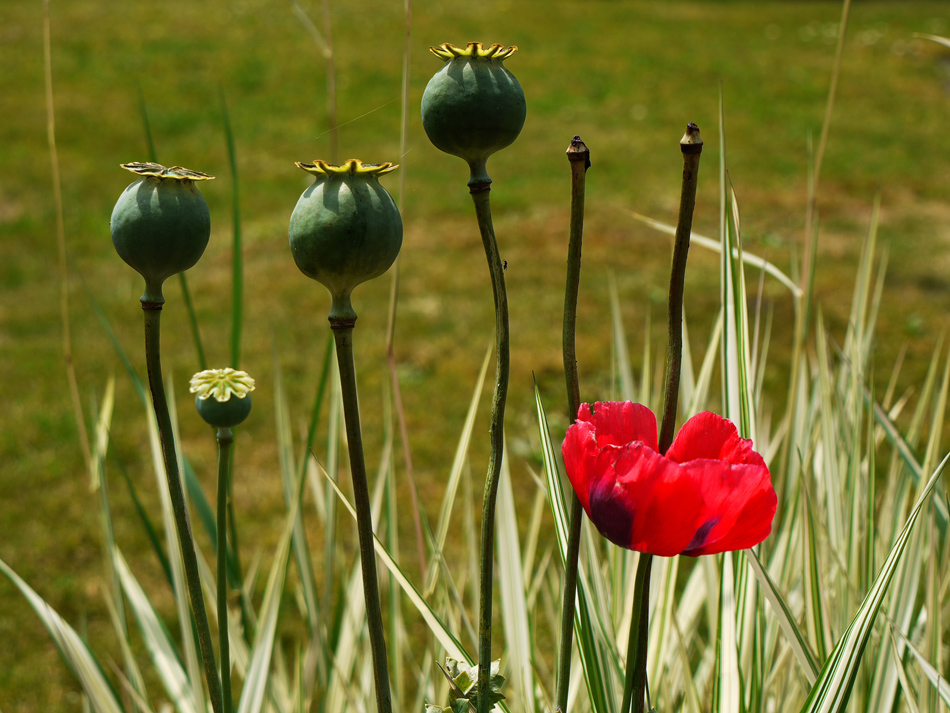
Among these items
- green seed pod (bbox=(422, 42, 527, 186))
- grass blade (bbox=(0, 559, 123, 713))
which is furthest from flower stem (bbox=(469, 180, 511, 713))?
grass blade (bbox=(0, 559, 123, 713))

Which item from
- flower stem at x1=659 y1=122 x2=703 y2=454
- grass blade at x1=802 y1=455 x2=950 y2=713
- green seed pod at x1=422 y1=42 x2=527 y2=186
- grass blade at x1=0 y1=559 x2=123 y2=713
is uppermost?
green seed pod at x1=422 y1=42 x2=527 y2=186

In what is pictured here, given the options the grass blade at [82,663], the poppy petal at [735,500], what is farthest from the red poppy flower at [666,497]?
the grass blade at [82,663]

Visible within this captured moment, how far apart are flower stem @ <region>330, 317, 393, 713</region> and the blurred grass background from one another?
11 centimetres

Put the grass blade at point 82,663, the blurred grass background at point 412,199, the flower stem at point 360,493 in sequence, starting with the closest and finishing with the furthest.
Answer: the flower stem at point 360,493, the grass blade at point 82,663, the blurred grass background at point 412,199

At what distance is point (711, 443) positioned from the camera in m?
0.42

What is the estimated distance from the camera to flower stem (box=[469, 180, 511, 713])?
36cm

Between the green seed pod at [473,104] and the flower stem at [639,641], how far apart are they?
0.62ft

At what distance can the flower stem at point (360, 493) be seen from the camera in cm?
33

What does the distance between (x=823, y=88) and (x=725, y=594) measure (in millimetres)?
7406

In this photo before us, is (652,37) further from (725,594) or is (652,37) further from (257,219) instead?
(725,594)

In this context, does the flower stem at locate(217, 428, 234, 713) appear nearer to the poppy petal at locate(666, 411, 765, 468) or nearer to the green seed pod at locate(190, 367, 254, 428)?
the green seed pod at locate(190, 367, 254, 428)

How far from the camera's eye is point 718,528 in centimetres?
39

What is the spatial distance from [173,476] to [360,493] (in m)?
0.09

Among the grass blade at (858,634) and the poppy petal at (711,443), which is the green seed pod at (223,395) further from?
the grass blade at (858,634)
